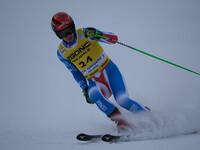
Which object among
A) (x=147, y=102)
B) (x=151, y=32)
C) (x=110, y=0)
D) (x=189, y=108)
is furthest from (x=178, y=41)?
(x=110, y=0)

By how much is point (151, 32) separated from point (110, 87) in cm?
1379

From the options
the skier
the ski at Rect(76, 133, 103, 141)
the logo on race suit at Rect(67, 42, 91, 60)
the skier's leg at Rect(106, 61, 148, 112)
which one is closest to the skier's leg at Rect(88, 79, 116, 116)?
the skier

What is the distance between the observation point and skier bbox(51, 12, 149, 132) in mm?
3248

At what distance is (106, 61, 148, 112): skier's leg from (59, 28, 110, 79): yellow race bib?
170 mm

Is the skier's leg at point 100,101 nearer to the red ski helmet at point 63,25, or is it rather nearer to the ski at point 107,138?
the ski at point 107,138

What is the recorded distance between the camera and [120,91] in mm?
3418

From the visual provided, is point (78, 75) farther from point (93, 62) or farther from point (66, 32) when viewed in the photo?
point (66, 32)

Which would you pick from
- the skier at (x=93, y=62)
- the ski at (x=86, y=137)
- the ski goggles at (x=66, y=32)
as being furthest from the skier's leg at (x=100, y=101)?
the ski goggles at (x=66, y=32)

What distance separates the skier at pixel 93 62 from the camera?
3.25 metres

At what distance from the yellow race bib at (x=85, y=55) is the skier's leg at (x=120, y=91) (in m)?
0.17

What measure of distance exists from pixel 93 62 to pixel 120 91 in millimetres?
623

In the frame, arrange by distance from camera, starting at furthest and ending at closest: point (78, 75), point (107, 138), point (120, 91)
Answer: point (78, 75), point (120, 91), point (107, 138)

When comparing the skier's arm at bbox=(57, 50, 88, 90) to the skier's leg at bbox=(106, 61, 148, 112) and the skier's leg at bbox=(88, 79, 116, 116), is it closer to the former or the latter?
the skier's leg at bbox=(88, 79, 116, 116)

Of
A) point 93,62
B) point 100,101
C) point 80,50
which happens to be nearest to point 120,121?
point 100,101
